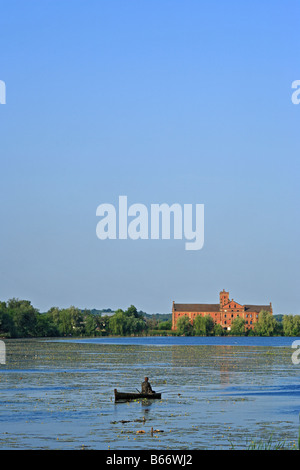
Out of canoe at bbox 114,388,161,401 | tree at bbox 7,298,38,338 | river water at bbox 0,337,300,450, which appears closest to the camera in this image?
river water at bbox 0,337,300,450

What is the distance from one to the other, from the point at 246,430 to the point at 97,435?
661cm

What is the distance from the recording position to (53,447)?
2730 centimetres

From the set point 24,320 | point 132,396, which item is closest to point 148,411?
point 132,396

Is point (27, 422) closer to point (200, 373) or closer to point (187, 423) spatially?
point (187, 423)

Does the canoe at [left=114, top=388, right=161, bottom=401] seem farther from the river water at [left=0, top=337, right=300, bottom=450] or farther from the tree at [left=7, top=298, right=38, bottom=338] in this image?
the tree at [left=7, top=298, right=38, bottom=338]

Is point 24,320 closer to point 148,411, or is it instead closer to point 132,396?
point 132,396

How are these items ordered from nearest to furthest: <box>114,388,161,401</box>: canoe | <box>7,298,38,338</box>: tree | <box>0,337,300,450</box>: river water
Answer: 1. <box>0,337,300,450</box>: river water
2. <box>114,388,161,401</box>: canoe
3. <box>7,298,38,338</box>: tree

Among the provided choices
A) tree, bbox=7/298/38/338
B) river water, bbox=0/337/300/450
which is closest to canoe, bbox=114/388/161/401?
river water, bbox=0/337/300/450

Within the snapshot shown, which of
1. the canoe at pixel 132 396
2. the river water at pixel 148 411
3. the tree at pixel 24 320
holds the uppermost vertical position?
the tree at pixel 24 320

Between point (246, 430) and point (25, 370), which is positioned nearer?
point (246, 430)

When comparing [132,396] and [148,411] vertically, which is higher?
[132,396]

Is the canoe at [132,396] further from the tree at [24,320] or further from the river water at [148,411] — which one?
the tree at [24,320]

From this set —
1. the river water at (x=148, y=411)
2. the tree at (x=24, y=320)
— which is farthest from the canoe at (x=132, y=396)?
the tree at (x=24, y=320)
